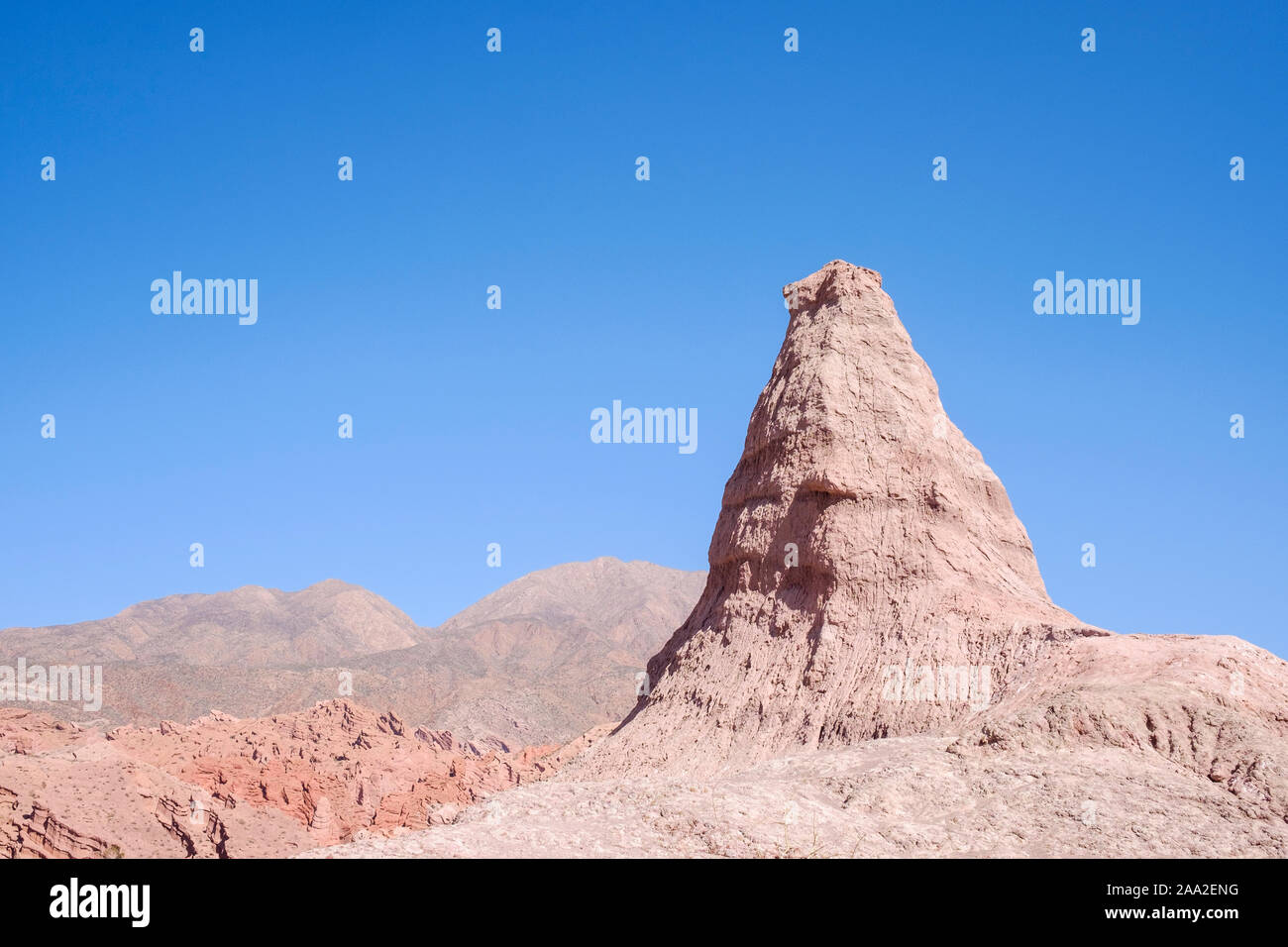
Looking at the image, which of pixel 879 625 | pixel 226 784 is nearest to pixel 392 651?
pixel 226 784

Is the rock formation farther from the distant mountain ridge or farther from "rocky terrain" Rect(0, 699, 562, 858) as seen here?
the distant mountain ridge

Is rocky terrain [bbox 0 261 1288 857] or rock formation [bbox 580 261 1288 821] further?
rock formation [bbox 580 261 1288 821]

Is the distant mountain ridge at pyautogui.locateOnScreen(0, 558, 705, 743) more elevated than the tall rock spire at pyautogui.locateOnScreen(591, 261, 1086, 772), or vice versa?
the tall rock spire at pyautogui.locateOnScreen(591, 261, 1086, 772)

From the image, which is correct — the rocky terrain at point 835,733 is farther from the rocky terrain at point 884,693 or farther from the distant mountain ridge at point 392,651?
the distant mountain ridge at point 392,651

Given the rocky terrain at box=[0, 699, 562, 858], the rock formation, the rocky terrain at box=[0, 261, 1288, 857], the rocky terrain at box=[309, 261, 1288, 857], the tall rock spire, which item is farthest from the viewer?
the rocky terrain at box=[0, 699, 562, 858]

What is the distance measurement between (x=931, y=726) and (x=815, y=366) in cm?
875

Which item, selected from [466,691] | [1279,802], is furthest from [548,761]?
[466,691]

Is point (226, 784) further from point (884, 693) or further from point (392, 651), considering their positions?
point (392, 651)

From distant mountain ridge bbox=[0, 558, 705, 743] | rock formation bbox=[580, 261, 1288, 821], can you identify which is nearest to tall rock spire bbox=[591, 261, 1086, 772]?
rock formation bbox=[580, 261, 1288, 821]

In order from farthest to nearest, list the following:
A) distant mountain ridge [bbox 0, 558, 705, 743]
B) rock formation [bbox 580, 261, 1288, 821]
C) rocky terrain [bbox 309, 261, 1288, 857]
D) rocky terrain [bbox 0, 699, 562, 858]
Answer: distant mountain ridge [bbox 0, 558, 705, 743] < rocky terrain [bbox 0, 699, 562, 858] < rock formation [bbox 580, 261, 1288, 821] < rocky terrain [bbox 309, 261, 1288, 857]

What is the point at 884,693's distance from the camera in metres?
20.0

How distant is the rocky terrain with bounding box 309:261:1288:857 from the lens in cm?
1365

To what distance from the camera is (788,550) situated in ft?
77.3
